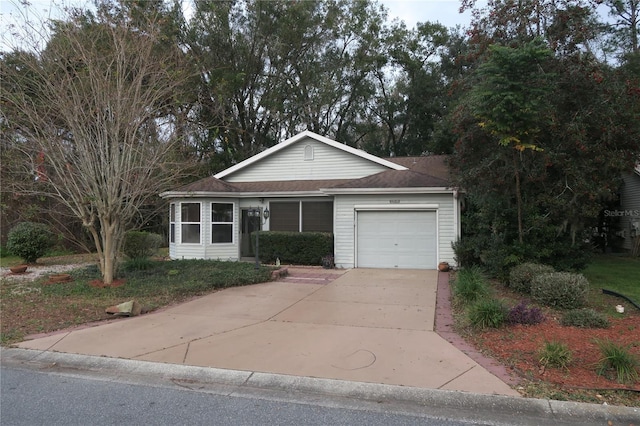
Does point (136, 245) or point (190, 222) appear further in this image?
point (136, 245)

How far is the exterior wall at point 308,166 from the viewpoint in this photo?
15984 mm

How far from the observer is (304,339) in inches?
Result: 241

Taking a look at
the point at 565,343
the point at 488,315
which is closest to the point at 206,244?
the point at 488,315

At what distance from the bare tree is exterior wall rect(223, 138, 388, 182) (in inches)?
258

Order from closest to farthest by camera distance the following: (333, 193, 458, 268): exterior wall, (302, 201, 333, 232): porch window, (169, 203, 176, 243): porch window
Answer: (333, 193, 458, 268): exterior wall
(302, 201, 333, 232): porch window
(169, 203, 176, 243): porch window

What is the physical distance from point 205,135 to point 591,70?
14.0 m

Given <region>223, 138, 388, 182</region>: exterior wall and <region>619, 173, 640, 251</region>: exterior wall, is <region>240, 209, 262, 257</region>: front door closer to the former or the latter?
<region>223, 138, 388, 182</region>: exterior wall

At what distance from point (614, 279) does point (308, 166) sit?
10587mm

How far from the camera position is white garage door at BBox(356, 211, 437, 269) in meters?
13.5

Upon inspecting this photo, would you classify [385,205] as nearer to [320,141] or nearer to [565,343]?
[320,141]

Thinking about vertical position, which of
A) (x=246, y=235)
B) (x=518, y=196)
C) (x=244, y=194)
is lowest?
(x=246, y=235)

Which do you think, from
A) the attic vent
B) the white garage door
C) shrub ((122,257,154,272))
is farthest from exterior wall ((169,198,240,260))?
the white garage door

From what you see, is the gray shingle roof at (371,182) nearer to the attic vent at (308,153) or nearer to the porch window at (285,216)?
the porch window at (285,216)

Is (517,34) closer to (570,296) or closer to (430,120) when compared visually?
(570,296)
